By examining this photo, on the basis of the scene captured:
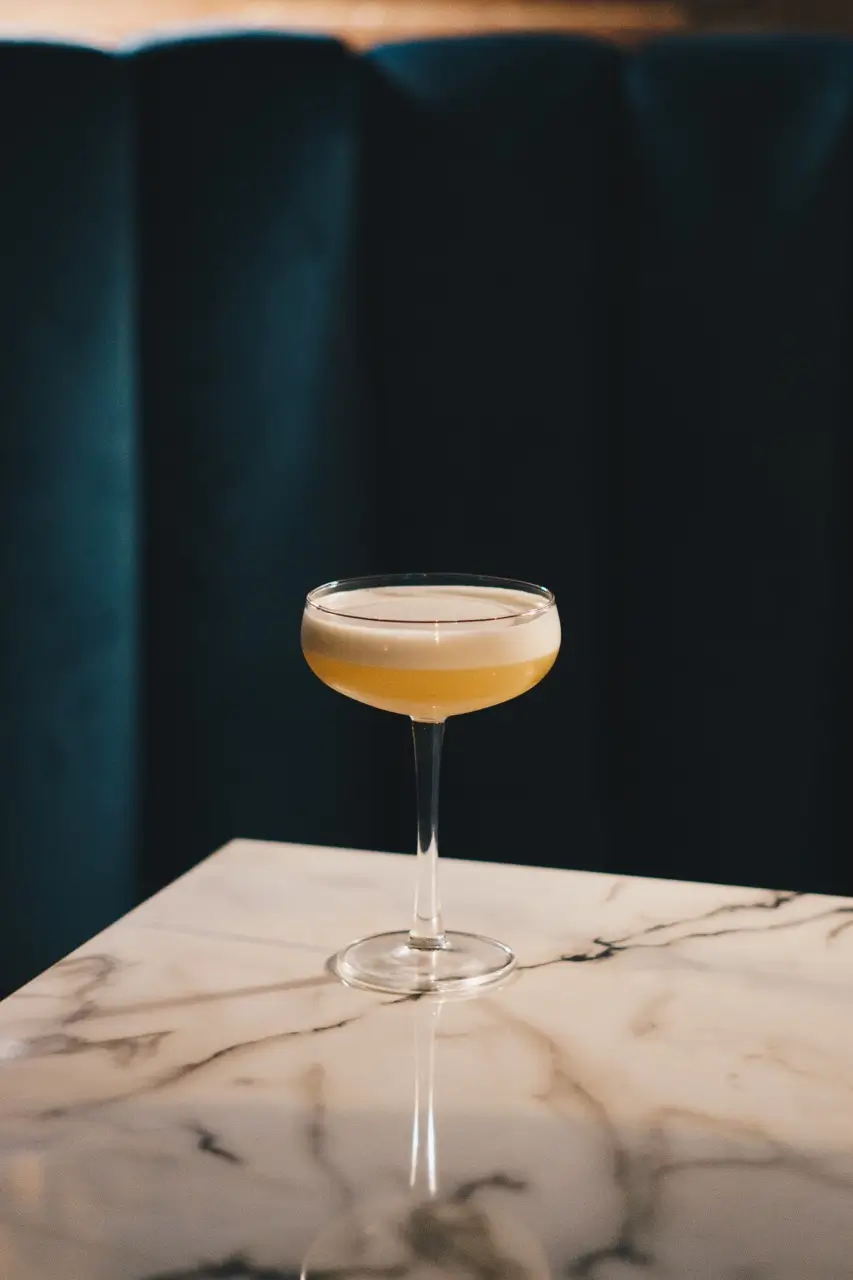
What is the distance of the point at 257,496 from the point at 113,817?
397mm

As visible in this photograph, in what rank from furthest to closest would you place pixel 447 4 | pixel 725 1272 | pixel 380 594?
pixel 447 4 < pixel 380 594 < pixel 725 1272

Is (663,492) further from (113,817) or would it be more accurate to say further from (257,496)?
(113,817)

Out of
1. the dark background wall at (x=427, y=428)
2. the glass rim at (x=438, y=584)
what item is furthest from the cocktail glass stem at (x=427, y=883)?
the dark background wall at (x=427, y=428)

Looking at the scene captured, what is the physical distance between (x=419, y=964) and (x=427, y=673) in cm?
17

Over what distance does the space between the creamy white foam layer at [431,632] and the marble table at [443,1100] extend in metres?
0.18

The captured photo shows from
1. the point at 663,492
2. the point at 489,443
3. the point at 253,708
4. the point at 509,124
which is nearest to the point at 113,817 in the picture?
the point at 253,708

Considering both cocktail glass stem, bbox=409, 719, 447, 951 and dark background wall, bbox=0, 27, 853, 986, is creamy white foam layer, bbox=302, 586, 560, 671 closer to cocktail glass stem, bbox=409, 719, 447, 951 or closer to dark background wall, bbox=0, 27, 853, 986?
cocktail glass stem, bbox=409, 719, 447, 951

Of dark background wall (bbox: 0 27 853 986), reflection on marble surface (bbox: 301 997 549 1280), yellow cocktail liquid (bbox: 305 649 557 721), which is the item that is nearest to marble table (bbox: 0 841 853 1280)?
reflection on marble surface (bbox: 301 997 549 1280)

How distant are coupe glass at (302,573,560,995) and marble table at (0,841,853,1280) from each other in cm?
3

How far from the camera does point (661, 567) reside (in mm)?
1517

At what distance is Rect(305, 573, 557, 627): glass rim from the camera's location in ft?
2.50

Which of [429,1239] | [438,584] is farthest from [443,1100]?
[438,584]

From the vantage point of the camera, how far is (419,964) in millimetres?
796

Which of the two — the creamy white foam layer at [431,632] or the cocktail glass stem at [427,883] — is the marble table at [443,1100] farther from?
the creamy white foam layer at [431,632]
